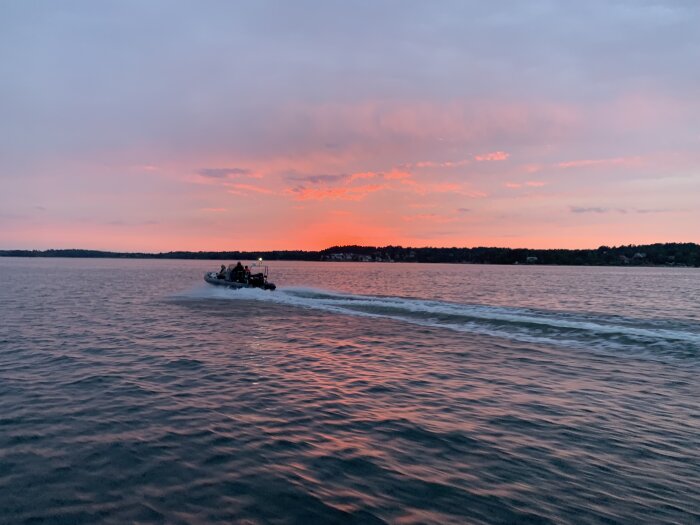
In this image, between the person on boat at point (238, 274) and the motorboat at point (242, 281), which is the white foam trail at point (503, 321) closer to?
the motorboat at point (242, 281)

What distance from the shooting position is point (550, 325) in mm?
23500

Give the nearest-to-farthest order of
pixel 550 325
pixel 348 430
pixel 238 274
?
pixel 348 430 < pixel 550 325 < pixel 238 274

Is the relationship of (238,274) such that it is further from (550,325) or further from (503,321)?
(550,325)

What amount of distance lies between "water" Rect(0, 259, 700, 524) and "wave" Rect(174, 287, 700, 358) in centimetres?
45

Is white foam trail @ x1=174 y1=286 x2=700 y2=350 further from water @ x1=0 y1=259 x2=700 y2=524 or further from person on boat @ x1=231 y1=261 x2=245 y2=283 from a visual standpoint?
person on boat @ x1=231 y1=261 x2=245 y2=283

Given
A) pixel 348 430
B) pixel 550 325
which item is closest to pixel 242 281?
pixel 550 325

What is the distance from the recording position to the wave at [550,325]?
1900 centimetres

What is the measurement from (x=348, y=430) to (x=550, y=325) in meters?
18.3

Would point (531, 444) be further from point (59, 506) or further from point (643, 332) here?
point (643, 332)

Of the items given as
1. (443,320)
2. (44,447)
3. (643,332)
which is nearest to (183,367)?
(44,447)

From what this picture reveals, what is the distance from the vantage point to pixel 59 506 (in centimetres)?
612

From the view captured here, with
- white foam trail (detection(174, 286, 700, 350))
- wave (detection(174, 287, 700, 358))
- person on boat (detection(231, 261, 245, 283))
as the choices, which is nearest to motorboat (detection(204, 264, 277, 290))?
person on boat (detection(231, 261, 245, 283))

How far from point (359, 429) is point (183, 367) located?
25.9 ft

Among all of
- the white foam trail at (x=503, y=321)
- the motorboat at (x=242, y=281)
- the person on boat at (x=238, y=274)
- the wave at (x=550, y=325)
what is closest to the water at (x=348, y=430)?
the wave at (x=550, y=325)
